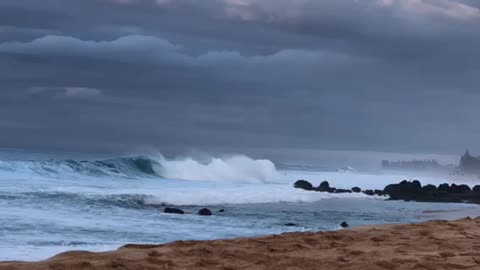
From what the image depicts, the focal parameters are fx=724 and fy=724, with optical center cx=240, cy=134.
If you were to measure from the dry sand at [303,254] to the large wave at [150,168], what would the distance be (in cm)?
2533

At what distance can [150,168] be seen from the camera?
39.8 meters

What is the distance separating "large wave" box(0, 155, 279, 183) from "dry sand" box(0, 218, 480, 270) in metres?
25.3

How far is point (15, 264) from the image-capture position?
6.43 metres

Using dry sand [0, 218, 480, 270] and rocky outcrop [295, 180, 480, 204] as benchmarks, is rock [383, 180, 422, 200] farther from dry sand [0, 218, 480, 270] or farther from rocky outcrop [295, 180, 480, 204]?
dry sand [0, 218, 480, 270]

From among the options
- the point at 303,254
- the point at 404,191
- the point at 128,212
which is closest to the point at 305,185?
the point at 404,191

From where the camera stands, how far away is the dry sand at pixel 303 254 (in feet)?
20.8

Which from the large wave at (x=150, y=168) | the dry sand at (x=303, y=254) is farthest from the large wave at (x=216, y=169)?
the dry sand at (x=303, y=254)

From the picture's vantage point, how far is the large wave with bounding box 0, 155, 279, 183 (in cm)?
3262

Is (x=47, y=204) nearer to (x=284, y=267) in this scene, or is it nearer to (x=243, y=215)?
(x=243, y=215)

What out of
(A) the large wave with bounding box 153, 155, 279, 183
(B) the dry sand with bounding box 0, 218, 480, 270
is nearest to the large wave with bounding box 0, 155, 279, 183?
(A) the large wave with bounding box 153, 155, 279, 183

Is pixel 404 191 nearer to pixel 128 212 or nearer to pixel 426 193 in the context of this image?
pixel 426 193

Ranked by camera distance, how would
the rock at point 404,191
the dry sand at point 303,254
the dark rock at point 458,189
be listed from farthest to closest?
the dark rock at point 458,189
the rock at point 404,191
the dry sand at point 303,254

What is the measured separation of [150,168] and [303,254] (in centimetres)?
3338

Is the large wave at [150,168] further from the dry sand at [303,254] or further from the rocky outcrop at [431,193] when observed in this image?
the dry sand at [303,254]
